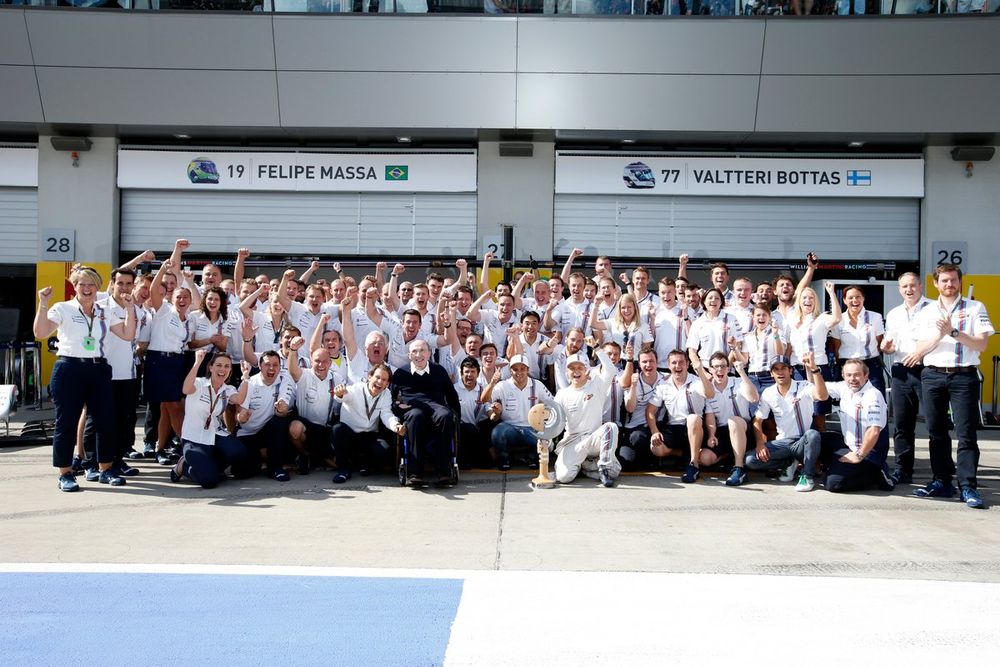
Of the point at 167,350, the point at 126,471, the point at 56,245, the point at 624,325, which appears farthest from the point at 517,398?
the point at 56,245

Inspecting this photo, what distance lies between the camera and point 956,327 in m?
7.20

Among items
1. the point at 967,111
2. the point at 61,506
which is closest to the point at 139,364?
the point at 61,506

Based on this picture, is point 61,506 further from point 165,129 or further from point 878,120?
point 878,120

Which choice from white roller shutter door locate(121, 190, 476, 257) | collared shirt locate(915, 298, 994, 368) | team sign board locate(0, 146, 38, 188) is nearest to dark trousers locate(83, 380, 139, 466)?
white roller shutter door locate(121, 190, 476, 257)

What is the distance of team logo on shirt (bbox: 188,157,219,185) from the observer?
47.2 feet

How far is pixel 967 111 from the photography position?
42.4 feet

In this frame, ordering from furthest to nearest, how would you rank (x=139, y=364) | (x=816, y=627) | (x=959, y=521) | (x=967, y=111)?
1. (x=967, y=111)
2. (x=139, y=364)
3. (x=959, y=521)
4. (x=816, y=627)

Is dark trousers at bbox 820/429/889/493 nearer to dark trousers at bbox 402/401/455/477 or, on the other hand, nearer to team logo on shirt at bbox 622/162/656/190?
dark trousers at bbox 402/401/455/477

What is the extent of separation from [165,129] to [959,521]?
40.4 feet

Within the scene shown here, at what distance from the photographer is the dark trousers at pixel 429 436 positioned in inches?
292

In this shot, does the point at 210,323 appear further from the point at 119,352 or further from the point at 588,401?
the point at 588,401

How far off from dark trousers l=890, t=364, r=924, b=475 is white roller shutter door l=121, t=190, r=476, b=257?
8053 mm

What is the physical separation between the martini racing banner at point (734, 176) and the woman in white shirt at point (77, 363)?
8561 mm

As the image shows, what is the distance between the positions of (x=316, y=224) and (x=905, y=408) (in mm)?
9892
